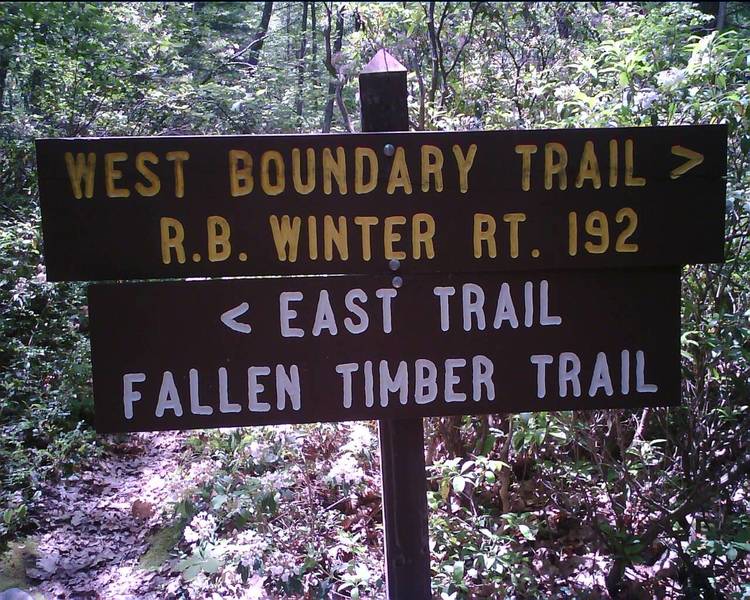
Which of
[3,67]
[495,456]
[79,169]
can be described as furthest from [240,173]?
[3,67]

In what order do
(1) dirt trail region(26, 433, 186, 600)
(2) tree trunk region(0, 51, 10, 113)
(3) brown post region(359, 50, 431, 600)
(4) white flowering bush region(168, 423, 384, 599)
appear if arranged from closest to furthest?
(3) brown post region(359, 50, 431, 600), (4) white flowering bush region(168, 423, 384, 599), (1) dirt trail region(26, 433, 186, 600), (2) tree trunk region(0, 51, 10, 113)

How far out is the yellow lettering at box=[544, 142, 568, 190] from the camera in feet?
5.92

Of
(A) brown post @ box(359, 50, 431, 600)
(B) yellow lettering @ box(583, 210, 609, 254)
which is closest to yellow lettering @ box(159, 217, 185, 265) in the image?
(A) brown post @ box(359, 50, 431, 600)

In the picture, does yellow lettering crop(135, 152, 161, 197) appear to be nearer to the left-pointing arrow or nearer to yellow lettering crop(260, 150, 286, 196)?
yellow lettering crop(260, 150, 286, 196)

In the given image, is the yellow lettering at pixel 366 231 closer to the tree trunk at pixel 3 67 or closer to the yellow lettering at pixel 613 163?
the yellow lettering at pixel 613 163

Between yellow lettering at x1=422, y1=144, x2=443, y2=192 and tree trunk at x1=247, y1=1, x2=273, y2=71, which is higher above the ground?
tree trunk at x1=247, y1=1, x2=273, y2=71

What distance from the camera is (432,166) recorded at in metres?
1.78

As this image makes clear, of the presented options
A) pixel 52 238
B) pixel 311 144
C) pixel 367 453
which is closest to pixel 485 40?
pixel 367 453

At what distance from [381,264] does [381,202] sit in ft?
0.59

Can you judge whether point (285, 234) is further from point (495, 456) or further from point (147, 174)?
point (495, 456)

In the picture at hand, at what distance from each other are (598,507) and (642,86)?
2.31 metres

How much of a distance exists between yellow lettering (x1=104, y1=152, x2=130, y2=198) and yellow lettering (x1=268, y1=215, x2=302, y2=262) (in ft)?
1.40

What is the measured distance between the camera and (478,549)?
2.91 m

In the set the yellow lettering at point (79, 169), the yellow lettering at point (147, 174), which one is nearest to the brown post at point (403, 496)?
the yellow lettering at point (147, 174)
